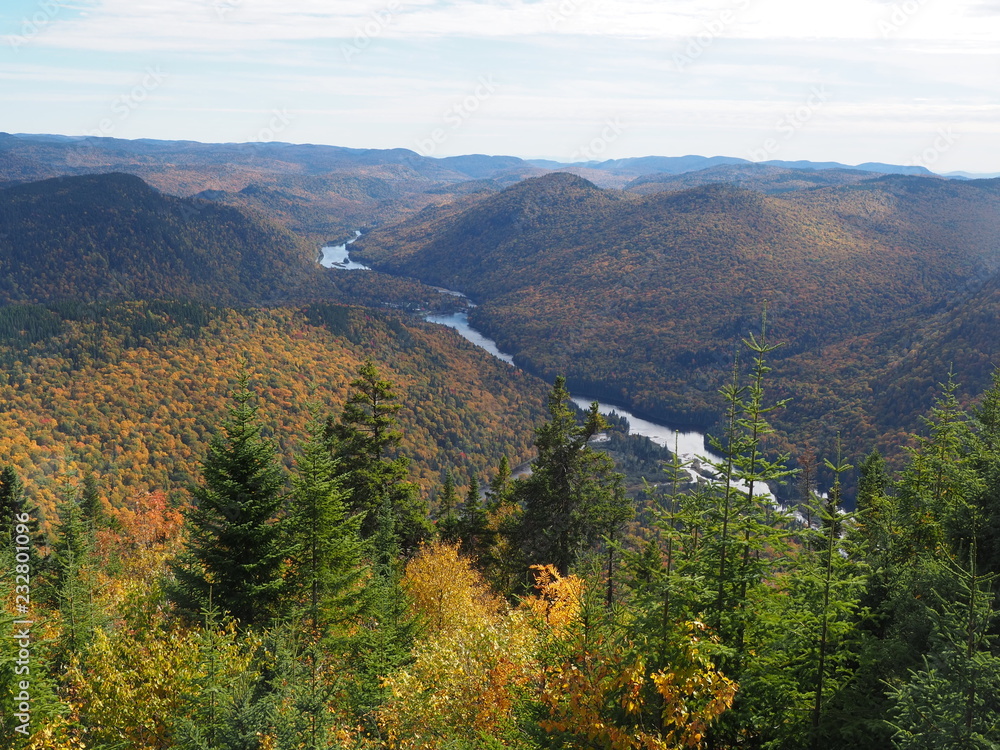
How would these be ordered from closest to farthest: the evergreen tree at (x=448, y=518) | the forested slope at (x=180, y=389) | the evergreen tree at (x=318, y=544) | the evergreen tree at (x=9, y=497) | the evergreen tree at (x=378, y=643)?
the evergreen tree at (x=378, y=643)
the evergreen tree at (x=318, y=544)
the evergreen tree at (x=9, y=497)
the evergreen tree at (x=448, y=518)
the forested slope at (x=180, y=389)

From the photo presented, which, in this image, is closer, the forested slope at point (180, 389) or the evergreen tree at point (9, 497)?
the evergreen tree at point (9, 497)

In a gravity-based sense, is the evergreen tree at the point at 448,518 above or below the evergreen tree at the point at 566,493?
below

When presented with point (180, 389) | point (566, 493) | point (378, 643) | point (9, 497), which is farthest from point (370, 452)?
point (180, 389)

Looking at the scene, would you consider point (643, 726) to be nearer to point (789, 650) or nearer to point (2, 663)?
point (789, 650)

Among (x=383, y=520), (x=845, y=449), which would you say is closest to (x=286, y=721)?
A: (x=383, y=520)

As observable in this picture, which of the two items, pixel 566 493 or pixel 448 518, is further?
pixel 448 518

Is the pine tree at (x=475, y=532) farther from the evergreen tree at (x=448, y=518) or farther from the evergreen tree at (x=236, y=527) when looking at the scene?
the evergreen tree at (x=236, y=527)

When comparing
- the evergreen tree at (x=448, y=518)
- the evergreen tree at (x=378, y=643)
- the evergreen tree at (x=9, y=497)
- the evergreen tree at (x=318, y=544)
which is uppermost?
the evergreen tree at (x=318, y=544)

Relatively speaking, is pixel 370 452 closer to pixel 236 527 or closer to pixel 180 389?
pixel 236 527

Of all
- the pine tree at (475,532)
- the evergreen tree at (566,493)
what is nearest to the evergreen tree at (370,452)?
the evergreen tree at (566,493)
